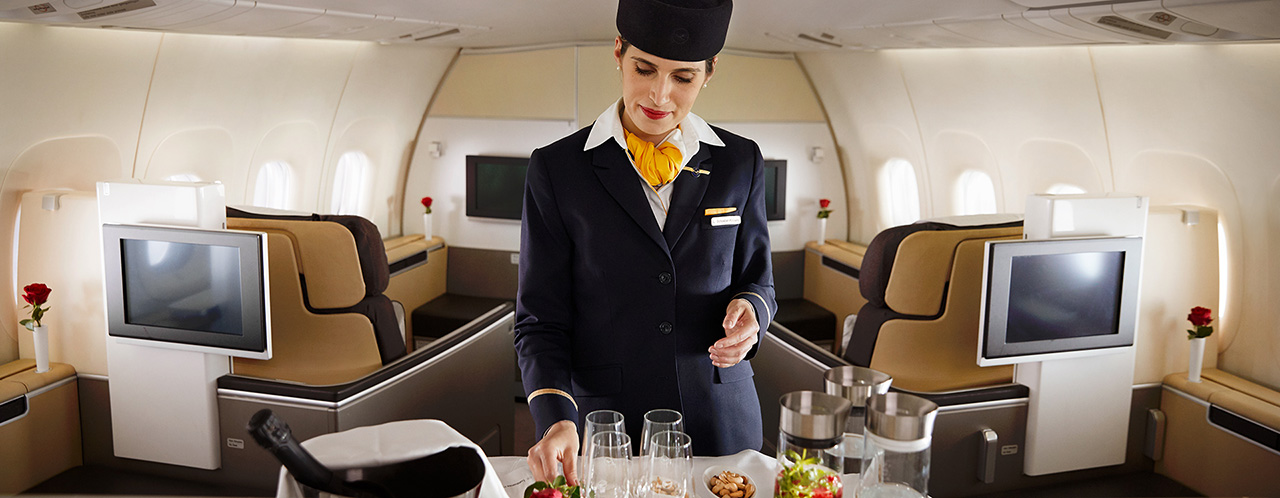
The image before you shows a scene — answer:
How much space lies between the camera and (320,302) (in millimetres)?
2867

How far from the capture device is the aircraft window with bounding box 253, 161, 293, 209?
3.21m

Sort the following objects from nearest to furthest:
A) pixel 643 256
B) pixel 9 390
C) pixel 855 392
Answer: pixel 855 392 → pixel 643 256 → pixel 9 390

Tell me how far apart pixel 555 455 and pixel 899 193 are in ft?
12.3

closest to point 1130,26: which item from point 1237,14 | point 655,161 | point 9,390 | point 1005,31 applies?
point 1237,14

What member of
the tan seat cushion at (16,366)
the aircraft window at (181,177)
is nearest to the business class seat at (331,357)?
the aircraft window at (181,177)

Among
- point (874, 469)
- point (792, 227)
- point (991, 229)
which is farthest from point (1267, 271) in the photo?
point (792, 227)

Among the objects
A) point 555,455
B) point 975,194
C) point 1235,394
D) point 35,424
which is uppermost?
point 975,194

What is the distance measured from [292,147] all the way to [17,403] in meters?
1.55

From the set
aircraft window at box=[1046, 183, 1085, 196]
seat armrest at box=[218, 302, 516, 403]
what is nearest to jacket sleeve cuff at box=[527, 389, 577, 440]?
seat armrest at box=[218, 302, 516, 403]

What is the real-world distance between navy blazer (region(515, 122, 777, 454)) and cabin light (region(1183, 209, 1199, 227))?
200 centimetres

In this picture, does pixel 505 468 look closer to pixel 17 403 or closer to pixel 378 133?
pixel 17 403

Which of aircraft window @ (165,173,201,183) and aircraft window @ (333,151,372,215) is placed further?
aircraft window @ (333,151,372,215)

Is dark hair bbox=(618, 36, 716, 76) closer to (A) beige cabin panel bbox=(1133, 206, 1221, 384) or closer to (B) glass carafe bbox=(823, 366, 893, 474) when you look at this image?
(B) glass carafe bbox=(823, 366, 893, 474)

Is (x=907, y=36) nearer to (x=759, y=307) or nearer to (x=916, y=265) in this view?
(x=916, y=265)
